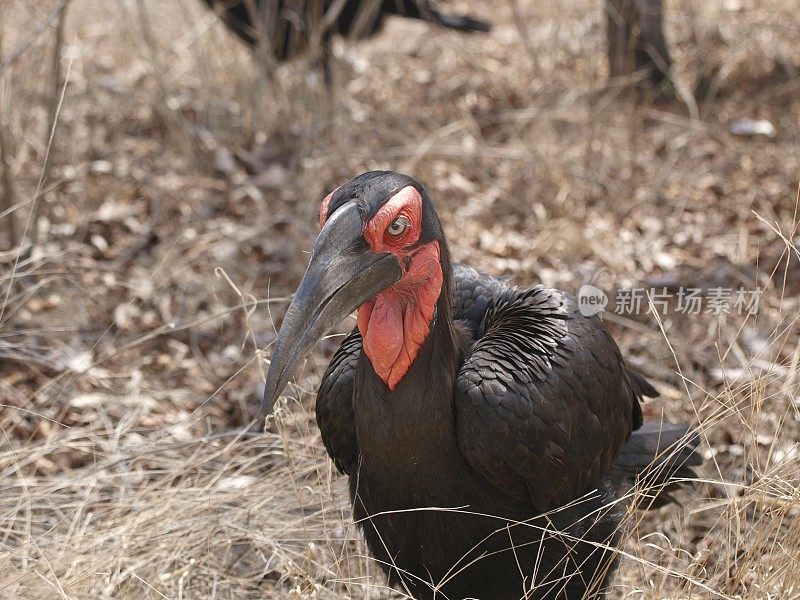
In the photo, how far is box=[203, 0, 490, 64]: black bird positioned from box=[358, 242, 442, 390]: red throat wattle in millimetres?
3110

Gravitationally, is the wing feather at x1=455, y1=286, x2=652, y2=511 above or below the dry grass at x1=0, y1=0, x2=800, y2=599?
above

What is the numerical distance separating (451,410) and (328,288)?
49 centimetres

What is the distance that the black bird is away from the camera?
203 inches

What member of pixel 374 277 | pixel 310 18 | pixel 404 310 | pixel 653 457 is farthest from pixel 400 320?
pixel 310 18

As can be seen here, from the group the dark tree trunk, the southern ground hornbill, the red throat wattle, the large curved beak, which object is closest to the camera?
the large curved beak

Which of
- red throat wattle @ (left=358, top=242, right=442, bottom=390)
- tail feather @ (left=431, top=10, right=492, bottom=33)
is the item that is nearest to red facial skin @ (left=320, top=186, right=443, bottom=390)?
red throat wattle @ (left=358, top=242, right=442, bottom=390)

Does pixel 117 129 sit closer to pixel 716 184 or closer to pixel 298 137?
pixel 298 137

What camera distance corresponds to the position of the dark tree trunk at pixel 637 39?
4777 millimetres

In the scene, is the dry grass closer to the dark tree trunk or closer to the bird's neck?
the dark tree trunk

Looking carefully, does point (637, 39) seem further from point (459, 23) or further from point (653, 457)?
point (653, 457)

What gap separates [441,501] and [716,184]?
307 centimetres

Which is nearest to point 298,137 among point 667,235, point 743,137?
point 667,235

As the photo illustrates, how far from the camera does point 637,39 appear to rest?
17.0 ft

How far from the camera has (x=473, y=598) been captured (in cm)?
246
